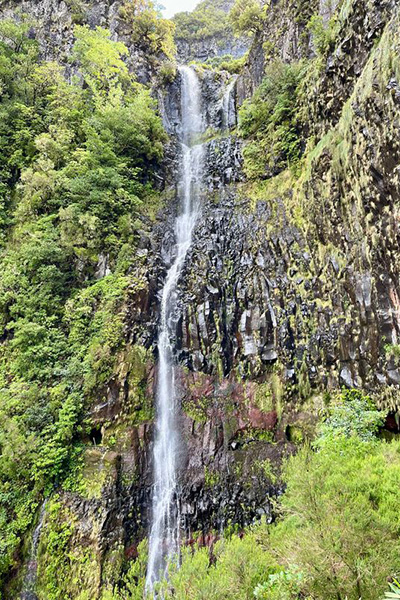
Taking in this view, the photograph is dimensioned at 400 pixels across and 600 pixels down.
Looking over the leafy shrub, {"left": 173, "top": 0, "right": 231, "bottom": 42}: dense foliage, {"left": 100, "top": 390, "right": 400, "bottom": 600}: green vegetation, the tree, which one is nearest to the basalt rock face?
the leafy shrub

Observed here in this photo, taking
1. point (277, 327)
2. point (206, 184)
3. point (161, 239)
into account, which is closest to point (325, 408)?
point (277, 327)

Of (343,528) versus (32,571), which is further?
(32,571)

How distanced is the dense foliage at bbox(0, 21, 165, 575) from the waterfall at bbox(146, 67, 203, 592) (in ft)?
5.10

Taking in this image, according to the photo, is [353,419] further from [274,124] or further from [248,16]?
[248,16]

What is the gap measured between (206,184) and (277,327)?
8.37 m

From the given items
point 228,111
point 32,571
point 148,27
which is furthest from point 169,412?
point 148,27

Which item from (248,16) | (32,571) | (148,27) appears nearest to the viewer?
(32,571)

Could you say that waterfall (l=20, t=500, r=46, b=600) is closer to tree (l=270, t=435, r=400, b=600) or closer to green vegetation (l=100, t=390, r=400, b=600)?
green vegetation (l=100, t=390, r=400, b=600)

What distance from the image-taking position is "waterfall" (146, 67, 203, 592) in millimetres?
7750

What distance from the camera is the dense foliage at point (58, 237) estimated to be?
8047 millimetres

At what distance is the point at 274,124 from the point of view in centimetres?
1235

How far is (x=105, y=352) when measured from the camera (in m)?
9.55

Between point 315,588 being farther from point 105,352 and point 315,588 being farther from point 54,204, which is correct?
point 54,204

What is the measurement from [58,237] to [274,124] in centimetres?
947
